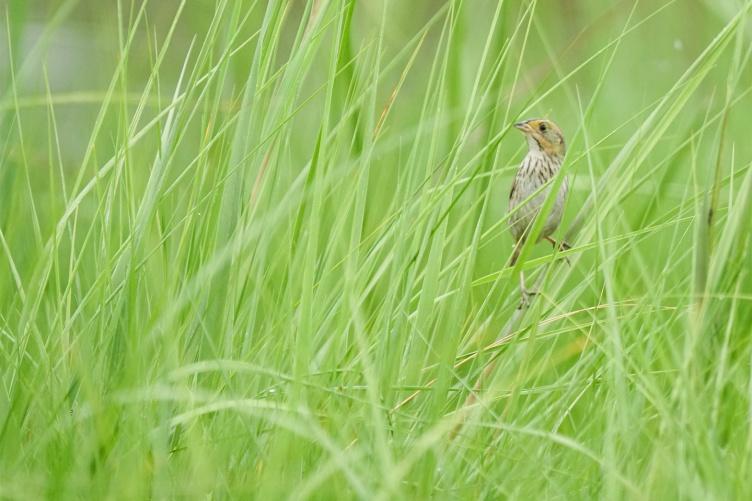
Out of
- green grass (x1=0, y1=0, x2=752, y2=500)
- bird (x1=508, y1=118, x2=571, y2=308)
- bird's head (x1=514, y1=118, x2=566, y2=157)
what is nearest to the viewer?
green grass (x1=0, y1=0, x2=752, y2=500)

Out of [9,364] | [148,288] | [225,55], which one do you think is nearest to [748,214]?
[225,55]

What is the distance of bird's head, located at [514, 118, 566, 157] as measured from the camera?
3.58m

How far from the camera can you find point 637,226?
2709mm

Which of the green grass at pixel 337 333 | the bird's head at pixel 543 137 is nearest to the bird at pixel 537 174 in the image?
the bird's head at pixel 543 137

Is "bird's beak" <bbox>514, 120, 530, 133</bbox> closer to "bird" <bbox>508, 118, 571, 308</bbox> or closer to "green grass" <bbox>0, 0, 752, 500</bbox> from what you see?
"bird" <bbox>508, 118, 571, 308</bbox>

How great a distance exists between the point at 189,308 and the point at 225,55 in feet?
1.44

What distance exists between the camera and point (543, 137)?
3.59 meters

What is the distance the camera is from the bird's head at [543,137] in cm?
358

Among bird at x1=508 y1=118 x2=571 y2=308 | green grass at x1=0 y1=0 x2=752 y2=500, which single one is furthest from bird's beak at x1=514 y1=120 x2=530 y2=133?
green grass at x1=0 y1=0 x2=752 y2=500

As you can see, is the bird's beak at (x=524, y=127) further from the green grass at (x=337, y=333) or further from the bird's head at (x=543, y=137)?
the green grass at (x=337, y=333)

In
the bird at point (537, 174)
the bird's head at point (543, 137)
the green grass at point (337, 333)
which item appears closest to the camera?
the green grass at point (337, 333)

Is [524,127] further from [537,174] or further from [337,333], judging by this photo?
[337,333]

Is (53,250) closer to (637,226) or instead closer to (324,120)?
(324,120)

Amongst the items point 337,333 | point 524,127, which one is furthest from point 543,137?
point 337,333
